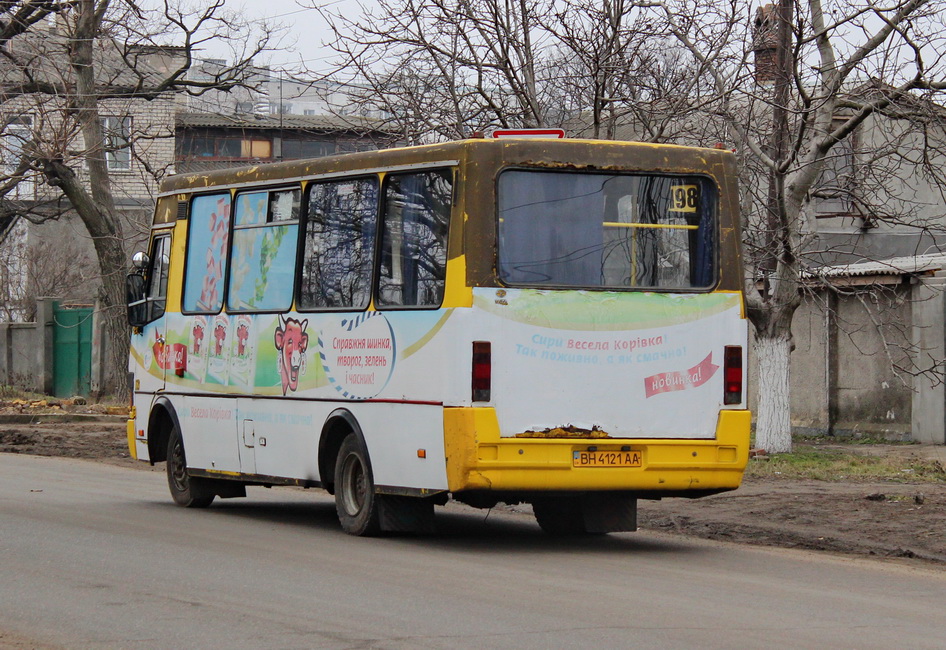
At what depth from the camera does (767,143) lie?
64.8 ft

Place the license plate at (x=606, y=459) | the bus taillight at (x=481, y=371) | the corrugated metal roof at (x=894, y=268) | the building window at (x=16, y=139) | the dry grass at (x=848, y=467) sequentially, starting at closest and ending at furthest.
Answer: the bus taillight at (x=481, y=371)
the license plate at (x=606, y=459)
the dry grass at (x=848, y=467)
the corrugated metal roof at (x=894, y=268)
the building window at (x=16, y=139)

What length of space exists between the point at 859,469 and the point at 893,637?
9.65 m

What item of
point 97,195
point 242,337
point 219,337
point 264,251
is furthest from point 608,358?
point 97,195

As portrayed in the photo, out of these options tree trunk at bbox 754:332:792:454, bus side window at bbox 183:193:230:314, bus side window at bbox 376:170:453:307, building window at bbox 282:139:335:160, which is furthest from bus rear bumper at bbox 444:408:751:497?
building window at bbox 282:139:335:160

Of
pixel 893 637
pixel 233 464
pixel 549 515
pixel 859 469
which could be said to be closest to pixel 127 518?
pixel 233 464

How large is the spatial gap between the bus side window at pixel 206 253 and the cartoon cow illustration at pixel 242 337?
482mm

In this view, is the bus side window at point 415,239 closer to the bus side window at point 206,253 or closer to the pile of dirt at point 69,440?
the bus side window at point 206,253

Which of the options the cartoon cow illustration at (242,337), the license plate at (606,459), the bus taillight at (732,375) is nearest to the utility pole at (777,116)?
the bus taillight at (732,375)

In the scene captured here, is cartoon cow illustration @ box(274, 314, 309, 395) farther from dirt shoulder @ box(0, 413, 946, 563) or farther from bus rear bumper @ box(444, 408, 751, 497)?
dirt shoulder @ box(0, 413, 946, 563)

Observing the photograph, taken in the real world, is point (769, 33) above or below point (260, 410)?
above

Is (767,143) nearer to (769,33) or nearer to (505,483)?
(769,33)

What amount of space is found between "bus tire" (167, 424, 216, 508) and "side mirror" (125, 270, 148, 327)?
1245mm

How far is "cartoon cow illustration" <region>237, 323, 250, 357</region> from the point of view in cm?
1259

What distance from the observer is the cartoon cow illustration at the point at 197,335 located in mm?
13336
